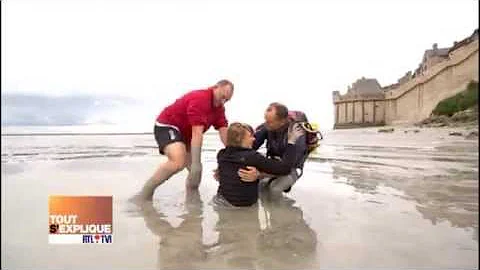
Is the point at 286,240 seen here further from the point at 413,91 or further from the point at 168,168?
the point at 168,168

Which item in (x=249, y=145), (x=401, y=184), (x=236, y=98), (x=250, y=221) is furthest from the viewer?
(x=401, y=184)

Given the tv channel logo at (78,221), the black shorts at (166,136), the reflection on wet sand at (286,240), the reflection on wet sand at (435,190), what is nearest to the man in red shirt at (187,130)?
the black shorts at (166,136)

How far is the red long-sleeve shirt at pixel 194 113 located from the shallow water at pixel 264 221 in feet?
0.58

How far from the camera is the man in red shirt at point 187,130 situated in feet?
7.22

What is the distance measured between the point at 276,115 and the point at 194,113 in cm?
43

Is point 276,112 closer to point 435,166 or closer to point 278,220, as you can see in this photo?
point 278,220

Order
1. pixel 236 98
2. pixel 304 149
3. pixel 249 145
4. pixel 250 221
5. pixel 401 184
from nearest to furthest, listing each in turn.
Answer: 1. pixel 236 98
2. pixel 250 221
3. pixel 249 145
4. pixel 304 149
5. pixel 401 184

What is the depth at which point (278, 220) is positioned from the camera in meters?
2.20

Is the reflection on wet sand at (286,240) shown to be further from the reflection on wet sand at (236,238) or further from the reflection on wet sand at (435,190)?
Answer: the reflection on wet sand at (435,190)

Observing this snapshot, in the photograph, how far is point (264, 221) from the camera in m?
2.18

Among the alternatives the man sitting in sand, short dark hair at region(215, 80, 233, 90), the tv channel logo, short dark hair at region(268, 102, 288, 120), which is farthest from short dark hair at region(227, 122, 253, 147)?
the tv channel logo

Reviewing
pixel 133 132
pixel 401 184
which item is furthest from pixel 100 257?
pixel 401 184

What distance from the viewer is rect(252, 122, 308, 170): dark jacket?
2484mm

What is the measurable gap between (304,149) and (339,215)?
0.51 metres
